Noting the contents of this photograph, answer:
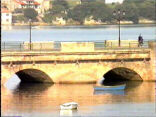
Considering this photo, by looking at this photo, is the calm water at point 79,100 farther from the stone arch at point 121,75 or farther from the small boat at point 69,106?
the stone arch at point 121,75

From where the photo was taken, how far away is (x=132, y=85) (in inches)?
2633

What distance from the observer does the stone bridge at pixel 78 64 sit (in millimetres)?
64562

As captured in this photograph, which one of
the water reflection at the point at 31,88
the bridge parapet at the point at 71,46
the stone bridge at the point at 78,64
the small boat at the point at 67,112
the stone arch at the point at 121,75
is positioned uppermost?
the bridge parapet at the point at 71,46

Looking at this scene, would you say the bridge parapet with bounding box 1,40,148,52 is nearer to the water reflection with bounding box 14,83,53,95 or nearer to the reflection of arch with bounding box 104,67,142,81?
the reflection of arch with bounding box 104,67,142,81

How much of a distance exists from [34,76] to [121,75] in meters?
7.00

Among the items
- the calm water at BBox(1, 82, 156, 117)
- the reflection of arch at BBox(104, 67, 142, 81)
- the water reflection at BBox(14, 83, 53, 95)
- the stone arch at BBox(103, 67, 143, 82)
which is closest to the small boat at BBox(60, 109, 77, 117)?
the calm water at BBox(1, 82, 156, 117)

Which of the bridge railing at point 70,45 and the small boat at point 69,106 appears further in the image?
the bridge railing at point 70,45

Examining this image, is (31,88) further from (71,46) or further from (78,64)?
(71,46)

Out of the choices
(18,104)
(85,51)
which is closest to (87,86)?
(85,51)

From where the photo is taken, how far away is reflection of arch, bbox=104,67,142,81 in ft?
223

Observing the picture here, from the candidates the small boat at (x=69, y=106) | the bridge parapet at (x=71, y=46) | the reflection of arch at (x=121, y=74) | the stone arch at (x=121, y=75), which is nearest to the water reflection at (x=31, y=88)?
the bridge parapet at (x=71, y=46)

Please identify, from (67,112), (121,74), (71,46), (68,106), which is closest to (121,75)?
(121,74)

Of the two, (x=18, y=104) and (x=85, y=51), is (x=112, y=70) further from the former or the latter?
(x=18, y=104)

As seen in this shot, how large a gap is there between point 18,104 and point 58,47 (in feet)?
36.4
